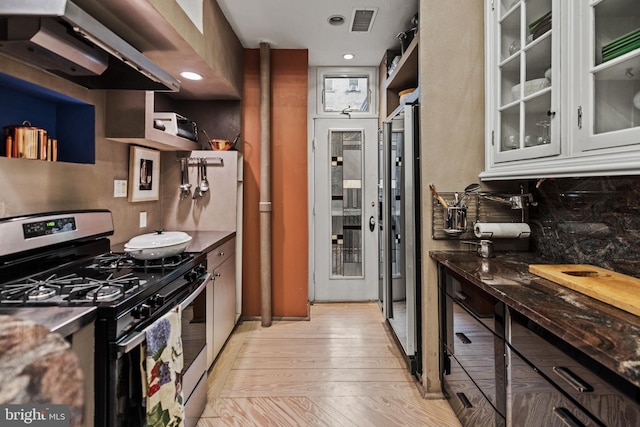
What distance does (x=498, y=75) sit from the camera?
1.92 metres

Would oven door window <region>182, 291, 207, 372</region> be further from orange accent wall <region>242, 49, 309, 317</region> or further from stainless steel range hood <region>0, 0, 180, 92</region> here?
orange accent wall <region>242, 49, 309, 317</region>

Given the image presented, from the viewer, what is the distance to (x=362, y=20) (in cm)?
281

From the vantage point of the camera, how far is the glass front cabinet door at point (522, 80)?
4.92 feet

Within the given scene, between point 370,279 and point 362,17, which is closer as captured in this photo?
point 362,17

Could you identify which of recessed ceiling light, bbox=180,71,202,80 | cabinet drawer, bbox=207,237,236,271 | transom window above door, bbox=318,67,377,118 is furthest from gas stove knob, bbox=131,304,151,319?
transom window above door, bbox=318,67,377,118

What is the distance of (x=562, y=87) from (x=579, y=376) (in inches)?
45.1

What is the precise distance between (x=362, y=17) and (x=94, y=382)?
2.95 metres

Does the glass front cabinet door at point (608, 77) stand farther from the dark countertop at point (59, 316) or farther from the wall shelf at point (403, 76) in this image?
the dark countertop at point (59, 316)

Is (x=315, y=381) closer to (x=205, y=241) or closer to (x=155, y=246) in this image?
(x=205, y=241)

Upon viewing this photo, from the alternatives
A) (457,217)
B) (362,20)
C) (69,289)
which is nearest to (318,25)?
(362,20)

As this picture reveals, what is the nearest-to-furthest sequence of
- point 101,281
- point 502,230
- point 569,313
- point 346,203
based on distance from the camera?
1. point 569,313
2. point 101,281
3. point 502,230
4. point 346,203

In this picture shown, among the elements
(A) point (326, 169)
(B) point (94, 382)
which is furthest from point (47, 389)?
(A) point (326, 169)

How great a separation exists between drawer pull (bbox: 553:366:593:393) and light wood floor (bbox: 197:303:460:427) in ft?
3.51

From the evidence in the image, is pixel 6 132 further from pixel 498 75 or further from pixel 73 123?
pixel 498 75
